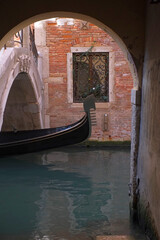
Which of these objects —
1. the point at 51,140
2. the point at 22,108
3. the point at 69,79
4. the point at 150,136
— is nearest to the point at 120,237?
the point at 150,136

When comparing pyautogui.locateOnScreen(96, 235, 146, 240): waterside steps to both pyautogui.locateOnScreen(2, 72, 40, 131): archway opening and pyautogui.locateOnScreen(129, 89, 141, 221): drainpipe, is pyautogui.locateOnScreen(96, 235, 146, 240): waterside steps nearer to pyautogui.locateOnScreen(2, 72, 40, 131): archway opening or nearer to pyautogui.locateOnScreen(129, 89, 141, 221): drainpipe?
pyautogui.locateOnScreen(129, 89, 141, 221): drainpipe

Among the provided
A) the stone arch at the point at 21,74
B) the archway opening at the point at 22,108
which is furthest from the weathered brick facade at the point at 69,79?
the archway opening at the point at 22,108

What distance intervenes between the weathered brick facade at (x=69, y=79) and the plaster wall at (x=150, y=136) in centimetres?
468

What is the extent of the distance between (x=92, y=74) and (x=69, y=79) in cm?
45

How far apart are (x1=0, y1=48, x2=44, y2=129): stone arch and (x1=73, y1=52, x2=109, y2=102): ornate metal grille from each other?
0.75 metres

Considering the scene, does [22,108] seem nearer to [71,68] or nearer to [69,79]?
[69,79]

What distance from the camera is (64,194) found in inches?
181

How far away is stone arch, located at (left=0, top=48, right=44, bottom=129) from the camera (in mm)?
4785

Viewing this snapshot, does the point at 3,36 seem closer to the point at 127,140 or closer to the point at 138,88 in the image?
the point at 138,88

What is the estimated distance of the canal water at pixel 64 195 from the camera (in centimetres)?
335

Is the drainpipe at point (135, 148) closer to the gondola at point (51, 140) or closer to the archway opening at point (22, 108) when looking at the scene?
the gondola at point (51, 140)

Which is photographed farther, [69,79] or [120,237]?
[69,79]

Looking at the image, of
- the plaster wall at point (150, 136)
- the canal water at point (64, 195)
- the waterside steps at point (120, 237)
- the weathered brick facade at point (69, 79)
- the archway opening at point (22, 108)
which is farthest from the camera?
the weathered brick facade at point (69, 79)

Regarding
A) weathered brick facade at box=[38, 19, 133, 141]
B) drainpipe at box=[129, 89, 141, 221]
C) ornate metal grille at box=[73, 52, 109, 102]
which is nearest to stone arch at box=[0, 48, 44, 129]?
weathered brick facade at box=[38, 19, 133, 141]
